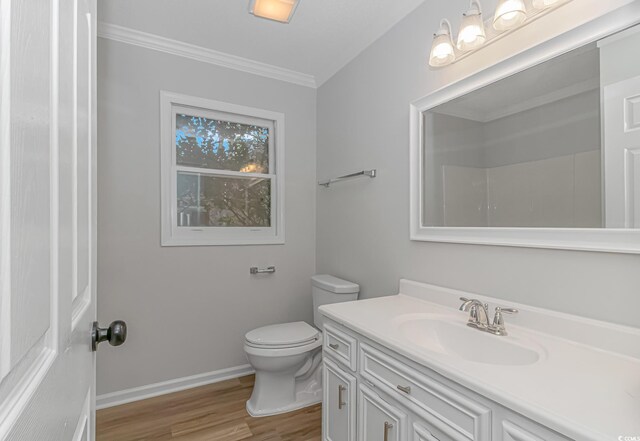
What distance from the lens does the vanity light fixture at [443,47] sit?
141 centimetres

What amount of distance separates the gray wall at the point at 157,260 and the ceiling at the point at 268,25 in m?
0.21

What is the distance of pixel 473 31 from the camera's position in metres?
1.28

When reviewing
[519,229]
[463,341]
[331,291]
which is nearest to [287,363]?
[331,291]

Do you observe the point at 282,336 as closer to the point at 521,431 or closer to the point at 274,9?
the point at 521,431

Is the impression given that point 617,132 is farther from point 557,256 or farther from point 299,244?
point 299,244

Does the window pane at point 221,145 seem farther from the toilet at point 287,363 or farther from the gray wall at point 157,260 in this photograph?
the toilet at point 287,363

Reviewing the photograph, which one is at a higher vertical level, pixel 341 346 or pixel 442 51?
pixel 442 51

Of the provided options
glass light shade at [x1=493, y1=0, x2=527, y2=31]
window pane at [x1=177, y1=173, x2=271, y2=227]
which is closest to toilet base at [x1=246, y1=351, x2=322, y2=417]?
window pane at [x1=177, y1=173, x2=271, y2=227]

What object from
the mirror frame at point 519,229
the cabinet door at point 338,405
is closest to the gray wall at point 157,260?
the cabinet door at point 338,405

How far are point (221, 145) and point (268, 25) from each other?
896mm

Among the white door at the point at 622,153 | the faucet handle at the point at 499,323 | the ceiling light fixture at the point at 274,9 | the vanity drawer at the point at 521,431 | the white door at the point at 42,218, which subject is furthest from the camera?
the ceiling light fixture at the point at 274,9

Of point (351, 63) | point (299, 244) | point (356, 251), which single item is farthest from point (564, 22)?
point (299, 244)

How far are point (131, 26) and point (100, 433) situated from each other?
241 cm

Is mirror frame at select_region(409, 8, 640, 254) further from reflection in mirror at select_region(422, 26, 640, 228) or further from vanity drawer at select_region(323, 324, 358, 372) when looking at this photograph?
vanity drawer at select_region(323, 324, 358, 372)
